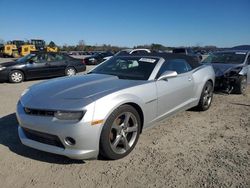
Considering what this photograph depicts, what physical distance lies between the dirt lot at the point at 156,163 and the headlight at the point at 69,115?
2.34 ft

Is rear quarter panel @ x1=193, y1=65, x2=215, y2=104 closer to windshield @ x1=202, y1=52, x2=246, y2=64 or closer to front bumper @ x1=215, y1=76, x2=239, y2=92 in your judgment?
front bumper @ x1=215, y1=76, x2=239, y2=92

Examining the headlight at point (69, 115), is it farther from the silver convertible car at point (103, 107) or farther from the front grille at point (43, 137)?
the front grille at point (43, 137)

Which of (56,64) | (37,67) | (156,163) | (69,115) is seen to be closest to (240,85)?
(156,163)

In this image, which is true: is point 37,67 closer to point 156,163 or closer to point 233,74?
point 233,74

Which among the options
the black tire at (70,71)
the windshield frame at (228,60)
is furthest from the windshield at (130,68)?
the black tire at (70,71)

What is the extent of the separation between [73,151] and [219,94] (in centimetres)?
618

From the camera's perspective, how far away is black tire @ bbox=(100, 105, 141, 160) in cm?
343

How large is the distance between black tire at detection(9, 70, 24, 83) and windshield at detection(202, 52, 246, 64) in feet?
26.2

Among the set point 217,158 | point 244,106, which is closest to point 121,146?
point 217,158

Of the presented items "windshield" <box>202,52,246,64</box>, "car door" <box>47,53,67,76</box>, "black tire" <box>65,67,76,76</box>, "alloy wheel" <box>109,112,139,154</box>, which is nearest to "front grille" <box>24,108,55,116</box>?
"alloy wheel" <box>109,112,139,154</box>

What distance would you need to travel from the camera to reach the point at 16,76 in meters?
11.7

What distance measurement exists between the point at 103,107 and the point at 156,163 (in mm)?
1068

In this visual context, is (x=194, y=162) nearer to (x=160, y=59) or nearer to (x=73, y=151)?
(x=73, y=151)

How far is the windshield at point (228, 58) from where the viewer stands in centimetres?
912
